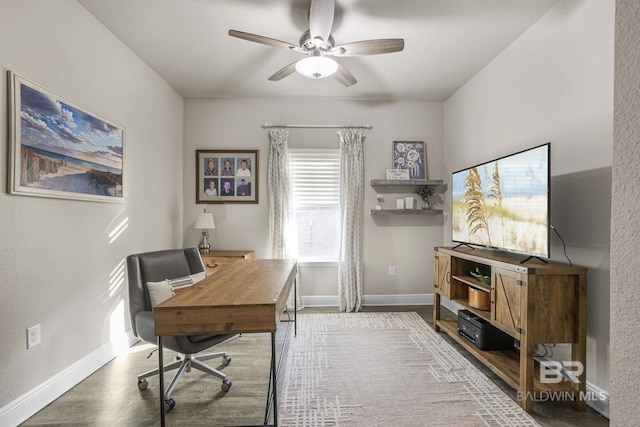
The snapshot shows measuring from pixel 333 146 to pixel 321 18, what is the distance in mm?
2040

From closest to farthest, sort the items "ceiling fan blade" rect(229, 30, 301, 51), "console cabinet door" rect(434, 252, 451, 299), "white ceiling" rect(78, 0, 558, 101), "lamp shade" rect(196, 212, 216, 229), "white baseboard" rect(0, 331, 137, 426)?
"white baseboard" rect(0, 331, 137, 426)
"ceiling fan blade" rect(229, 30, 301, 51)
"white ceiling" rect(78, 0, 558, 101)
"console cabinet door" rect(434, 252, 451, 299)
"lamp shade" rect(196, 212, 216, 229)

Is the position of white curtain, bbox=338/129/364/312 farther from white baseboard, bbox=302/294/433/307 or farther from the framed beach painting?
the framed beach painting

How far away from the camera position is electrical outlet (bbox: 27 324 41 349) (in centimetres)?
191

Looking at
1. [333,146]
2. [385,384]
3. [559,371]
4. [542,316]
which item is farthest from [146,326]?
[333,146]

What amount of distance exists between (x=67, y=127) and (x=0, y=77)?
471 mm

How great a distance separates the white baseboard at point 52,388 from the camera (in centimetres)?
180

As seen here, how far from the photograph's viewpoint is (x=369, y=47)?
2369 mm

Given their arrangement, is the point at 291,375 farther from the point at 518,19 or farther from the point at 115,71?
the point at 518,19

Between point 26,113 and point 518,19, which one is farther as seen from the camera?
point 518,19

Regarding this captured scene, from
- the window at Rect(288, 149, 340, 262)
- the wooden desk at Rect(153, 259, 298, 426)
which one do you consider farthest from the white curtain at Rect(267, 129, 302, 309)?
the wooden desk at Rect(153, 259, 298, 426)

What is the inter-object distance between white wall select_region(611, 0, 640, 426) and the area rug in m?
1.48

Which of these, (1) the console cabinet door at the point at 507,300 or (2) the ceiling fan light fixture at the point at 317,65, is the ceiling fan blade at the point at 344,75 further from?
(1) the console cabinet door at the point at 507,300

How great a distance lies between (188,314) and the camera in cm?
153

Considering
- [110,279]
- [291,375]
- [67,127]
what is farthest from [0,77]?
[291,375]
